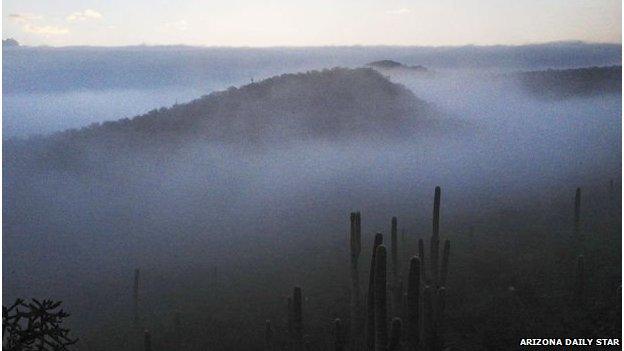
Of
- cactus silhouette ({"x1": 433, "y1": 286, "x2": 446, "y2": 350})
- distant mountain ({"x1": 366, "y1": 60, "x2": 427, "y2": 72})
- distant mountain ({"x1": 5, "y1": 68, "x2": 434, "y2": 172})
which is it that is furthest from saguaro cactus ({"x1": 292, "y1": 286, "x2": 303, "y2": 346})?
distant mountain ({"x1": 366, "y1": 60, "x2": 427, "y2": 72})

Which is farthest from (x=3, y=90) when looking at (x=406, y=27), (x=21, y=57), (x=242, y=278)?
(x=406, y=27)

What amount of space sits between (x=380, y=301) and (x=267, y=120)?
4361 mm

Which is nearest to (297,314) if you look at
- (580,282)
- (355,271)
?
(355,271)

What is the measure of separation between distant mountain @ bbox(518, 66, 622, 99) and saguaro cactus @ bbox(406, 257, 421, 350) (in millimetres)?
4476

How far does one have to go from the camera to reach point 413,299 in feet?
15.9

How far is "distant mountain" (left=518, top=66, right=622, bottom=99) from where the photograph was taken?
25.1 ft

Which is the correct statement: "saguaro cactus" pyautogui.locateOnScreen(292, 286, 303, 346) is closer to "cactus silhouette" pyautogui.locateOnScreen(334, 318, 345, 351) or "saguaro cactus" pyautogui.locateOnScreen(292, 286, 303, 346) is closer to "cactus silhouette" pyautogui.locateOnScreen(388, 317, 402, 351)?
"cactus silhouette" pyautogui.locateOnScreen(334, 318, 345, 351)

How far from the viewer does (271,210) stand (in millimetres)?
9789

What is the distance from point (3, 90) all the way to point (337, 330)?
4911 mm

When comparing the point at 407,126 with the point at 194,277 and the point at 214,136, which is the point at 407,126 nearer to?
the point at 214,136

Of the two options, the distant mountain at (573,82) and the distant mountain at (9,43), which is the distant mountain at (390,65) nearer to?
the distant mountain at (573,82)

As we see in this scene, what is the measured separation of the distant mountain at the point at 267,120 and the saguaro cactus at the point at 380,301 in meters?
3.79

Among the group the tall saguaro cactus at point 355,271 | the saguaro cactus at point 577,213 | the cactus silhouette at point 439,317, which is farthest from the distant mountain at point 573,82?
the tall saguaro cactus at point 355,271

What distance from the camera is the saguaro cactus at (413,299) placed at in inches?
186
